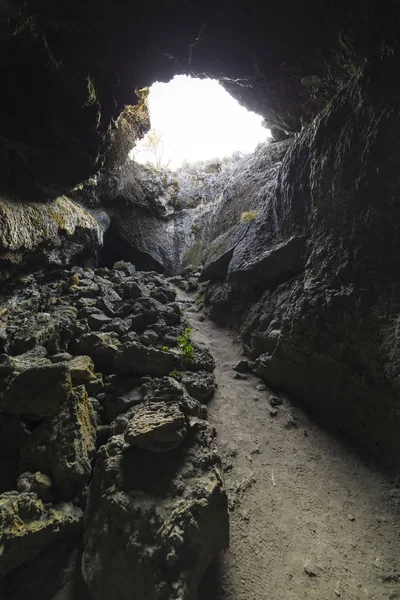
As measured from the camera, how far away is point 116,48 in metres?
5.09

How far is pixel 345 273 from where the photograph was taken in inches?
195

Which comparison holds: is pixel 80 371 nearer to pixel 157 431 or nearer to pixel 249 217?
pixel 157 431

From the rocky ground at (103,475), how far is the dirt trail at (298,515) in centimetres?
46

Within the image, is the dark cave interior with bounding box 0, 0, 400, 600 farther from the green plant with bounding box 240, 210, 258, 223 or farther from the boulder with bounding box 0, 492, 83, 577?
the green plant with bounding box 240, 210, 258, 223

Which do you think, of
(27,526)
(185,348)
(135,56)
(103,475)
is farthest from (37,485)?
(135,56)

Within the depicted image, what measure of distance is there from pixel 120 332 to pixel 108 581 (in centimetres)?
440

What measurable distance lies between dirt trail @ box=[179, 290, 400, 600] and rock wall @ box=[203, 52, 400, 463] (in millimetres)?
585

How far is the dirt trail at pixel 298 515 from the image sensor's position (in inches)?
118

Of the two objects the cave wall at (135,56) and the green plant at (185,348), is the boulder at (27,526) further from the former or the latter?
the cave wall at (135,56)

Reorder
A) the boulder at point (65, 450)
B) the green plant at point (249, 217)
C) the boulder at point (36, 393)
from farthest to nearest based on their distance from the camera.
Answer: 1. the green plant at point (249, 217)
2. the boulder at point (36, 393)
3. the boulder at point (65, 450)

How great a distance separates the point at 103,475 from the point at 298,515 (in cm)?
254

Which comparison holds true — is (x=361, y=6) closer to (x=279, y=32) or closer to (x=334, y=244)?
(x=279, y=32)

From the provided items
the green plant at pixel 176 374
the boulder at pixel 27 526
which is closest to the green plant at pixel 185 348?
the green plant at pixel 176 374

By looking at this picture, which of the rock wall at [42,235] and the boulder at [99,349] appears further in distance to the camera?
the rock wall at [42,235]
